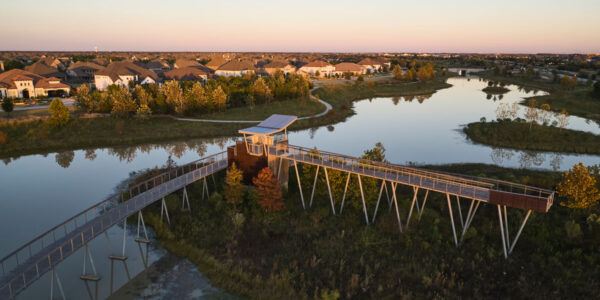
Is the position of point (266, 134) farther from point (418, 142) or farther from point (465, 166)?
point (418, 142)

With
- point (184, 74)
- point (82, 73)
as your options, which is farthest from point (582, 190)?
point (82, 73)

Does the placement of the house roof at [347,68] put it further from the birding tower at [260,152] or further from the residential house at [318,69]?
the birding tower at [260,152]

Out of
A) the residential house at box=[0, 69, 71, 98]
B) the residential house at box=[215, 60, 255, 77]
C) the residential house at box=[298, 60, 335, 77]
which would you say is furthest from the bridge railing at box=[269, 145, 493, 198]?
the residential house at box=[298, 60, 335, 77]

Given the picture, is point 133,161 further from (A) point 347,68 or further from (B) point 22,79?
(A) point 347,68

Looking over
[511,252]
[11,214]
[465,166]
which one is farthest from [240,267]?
[465,166]

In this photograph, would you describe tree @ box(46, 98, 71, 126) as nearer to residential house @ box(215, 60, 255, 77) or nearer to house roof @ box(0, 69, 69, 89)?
house roof @ box(0, 69, 69, 89)

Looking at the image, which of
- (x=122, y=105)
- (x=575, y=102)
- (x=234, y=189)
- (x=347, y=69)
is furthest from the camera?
(x=347, y=69)

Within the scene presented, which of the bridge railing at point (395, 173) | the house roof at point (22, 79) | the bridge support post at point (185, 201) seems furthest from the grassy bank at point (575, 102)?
the house roof at point (22, 79)
